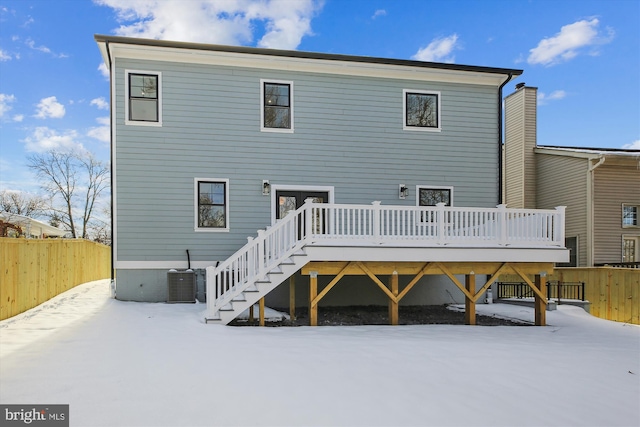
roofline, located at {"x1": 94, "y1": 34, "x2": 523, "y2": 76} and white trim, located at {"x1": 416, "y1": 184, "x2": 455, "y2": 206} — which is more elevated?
roofline, located at {"x1": 94, "y1": 34, "x2": 523, "y2": 76}

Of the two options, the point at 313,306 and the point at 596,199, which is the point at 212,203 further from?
the point at 596,199

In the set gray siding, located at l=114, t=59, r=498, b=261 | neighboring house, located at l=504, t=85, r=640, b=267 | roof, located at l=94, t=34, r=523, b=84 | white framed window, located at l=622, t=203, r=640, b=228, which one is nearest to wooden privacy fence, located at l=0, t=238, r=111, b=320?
gray siding, located at l=114, t=59, r=498, b=261

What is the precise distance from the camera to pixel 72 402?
12.2 feet

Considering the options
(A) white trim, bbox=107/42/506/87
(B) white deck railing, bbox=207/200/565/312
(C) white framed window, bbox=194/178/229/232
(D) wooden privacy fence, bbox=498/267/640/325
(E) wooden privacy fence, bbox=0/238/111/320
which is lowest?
(D) wooden privacy fence, bbox=498/267/640/325

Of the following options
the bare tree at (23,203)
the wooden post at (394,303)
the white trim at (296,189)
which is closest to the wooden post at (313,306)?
the wooden post at (394,303)

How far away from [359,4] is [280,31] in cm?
354

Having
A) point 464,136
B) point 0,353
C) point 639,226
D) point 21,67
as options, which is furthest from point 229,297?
point 21,67

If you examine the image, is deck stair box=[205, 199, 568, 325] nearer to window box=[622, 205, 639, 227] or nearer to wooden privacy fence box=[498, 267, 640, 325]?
wooden privacy fence box=[498, 267, 640, 325]

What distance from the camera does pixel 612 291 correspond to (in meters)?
12.0

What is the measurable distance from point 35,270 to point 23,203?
1103 inches

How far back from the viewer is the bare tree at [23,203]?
1196 inches

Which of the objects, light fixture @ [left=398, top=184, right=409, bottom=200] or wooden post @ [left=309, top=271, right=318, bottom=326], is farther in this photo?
light fixture @ [left=398, top=184, right=409, bottom=200]

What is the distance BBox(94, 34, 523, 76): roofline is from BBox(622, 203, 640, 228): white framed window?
6936mm

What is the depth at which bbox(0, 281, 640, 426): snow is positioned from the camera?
373cm
